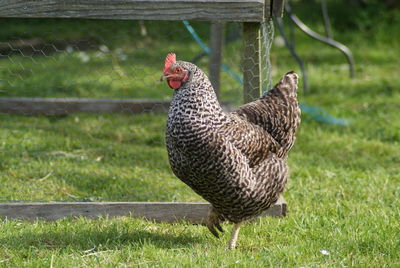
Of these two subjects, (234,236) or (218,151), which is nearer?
(218,151)

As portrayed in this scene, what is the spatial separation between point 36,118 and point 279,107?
3.09 meters

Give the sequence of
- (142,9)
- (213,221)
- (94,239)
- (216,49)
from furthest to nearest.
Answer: (216,49) → (142,9) → (213,221) → (94,239)

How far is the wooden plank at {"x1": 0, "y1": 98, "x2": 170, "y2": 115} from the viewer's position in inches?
233

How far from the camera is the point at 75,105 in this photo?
5992 millimetres

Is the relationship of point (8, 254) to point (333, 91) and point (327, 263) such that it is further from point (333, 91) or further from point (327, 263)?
point (333, 91)

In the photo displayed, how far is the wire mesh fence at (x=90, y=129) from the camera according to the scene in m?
4.50

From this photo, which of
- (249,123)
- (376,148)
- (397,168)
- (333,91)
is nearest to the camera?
(249,123)

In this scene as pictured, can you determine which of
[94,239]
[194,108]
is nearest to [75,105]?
[94,239]

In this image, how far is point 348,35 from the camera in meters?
10.3

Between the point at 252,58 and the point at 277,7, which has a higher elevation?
the point at 277,7

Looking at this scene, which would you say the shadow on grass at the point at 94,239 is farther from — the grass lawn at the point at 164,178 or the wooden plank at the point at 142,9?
the wooden plank at the point at 142,9

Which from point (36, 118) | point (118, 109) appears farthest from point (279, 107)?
point (36, 118)

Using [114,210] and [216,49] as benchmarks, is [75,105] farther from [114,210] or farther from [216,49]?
[114,210]

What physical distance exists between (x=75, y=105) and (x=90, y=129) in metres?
0.31
